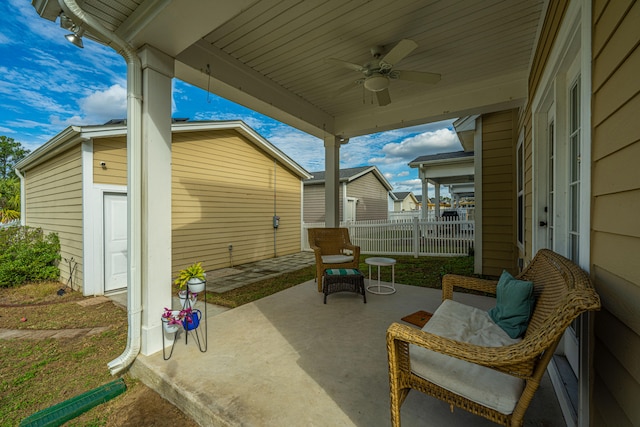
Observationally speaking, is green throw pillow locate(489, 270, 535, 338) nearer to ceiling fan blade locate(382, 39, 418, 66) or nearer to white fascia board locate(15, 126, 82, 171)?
ceiling fan blade locate(382, 39, 418, 66)

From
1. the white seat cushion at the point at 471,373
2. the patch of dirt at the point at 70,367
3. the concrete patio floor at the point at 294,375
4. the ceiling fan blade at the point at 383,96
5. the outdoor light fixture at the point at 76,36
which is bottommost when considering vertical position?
the patch of dirt at the point at 70,367

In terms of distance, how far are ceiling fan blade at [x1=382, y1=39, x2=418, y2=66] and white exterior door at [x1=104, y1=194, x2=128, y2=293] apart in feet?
16.6

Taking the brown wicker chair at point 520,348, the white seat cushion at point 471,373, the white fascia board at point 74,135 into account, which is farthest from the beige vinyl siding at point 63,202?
the white seat cushion at point 471,373

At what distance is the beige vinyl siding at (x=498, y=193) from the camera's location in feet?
15.5

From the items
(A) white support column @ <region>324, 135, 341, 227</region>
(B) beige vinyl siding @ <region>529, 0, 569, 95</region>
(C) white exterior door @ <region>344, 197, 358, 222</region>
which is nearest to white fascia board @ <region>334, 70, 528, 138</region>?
(A) white support column @ <region>324, 135, 341, 227</region>

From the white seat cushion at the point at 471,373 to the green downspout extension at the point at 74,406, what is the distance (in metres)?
2.14

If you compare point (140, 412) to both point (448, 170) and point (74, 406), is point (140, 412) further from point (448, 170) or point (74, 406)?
point (448, 170)

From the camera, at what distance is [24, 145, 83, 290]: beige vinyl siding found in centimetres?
473

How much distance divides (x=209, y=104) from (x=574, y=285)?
11.6 ft

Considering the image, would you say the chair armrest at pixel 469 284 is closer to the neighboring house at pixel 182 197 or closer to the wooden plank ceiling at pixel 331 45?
the wooden plank ceiling at pixel 331 45

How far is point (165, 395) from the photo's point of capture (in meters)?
1.90

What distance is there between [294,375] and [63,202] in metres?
6.00

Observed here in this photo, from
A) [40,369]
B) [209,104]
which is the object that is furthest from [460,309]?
[40,369]

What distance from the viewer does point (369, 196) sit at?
48.3ft
